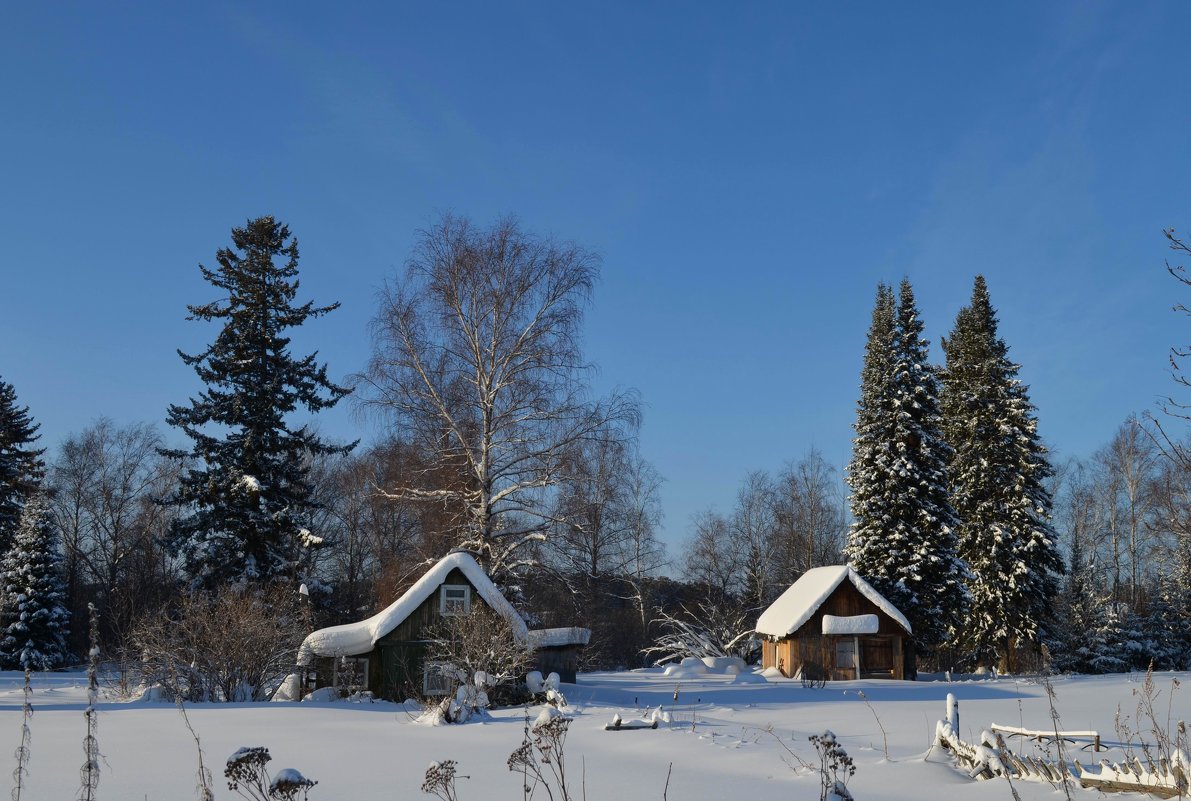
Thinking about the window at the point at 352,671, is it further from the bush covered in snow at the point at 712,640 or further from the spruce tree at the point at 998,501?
the spruce tree at the point at 998,501

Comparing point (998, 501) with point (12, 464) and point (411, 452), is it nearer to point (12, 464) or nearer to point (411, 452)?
point (411, 452)

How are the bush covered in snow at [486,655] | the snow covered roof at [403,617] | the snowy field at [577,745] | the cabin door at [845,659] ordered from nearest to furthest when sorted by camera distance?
the snowy field at [577,745] < the bush covered in snow at [486,655] < the snow covered roof at [403,617] < the cabin door at [845,659]

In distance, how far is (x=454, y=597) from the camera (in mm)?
22703

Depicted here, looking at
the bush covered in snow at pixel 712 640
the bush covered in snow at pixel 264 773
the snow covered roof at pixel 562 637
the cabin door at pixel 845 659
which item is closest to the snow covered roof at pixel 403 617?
the snow covered roof at pixel 562 637

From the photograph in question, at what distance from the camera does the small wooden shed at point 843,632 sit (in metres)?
30.6

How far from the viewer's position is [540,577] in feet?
85.9

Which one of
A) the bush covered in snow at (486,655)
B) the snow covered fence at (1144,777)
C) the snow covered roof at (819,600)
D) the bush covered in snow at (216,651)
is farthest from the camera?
the snow covered roof at (819,600)

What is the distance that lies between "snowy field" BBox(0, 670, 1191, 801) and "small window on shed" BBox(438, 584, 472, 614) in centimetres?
329

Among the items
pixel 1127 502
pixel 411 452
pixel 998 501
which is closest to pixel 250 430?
pixel 411 452

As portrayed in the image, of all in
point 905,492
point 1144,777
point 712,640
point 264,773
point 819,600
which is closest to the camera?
point 264,773

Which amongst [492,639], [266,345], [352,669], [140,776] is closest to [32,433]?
[266,345]

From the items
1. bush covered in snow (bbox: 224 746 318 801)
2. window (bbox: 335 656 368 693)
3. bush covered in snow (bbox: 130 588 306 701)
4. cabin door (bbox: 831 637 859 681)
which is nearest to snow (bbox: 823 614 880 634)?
cabin door (bbox: 831 637 859 681)

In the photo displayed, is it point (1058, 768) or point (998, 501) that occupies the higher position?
point (998, 501)

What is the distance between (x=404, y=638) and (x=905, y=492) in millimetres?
19441
